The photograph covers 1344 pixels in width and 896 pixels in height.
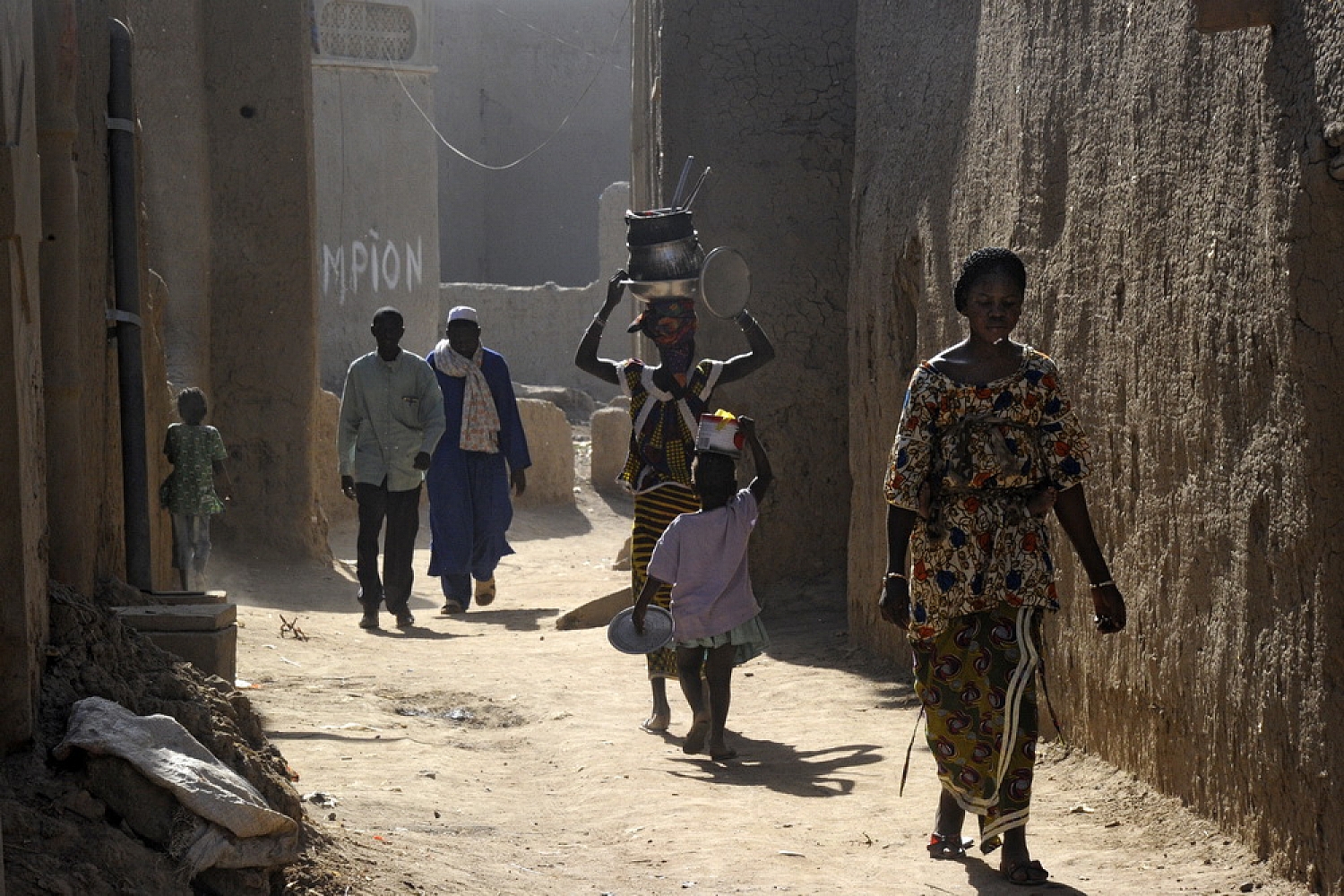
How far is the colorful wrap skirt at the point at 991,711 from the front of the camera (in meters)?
4.02

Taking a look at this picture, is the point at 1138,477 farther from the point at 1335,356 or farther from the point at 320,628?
the point at 320,628

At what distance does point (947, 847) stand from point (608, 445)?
1380cm

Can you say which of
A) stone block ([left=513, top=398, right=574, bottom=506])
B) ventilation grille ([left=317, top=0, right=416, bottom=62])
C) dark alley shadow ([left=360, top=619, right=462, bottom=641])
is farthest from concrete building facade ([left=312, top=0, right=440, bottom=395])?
dark alley shadow ([left=360, top=619, right=462, bottom=641])

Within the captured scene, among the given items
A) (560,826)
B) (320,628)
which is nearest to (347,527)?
(320,628)

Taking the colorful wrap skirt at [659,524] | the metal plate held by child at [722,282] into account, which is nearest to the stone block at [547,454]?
the metal plate held by child at [722,282]

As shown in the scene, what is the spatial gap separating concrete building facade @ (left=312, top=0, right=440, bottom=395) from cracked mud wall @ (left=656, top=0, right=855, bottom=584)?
1131 cm

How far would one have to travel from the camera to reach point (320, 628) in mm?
9000

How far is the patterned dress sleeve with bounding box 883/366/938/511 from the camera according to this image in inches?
159

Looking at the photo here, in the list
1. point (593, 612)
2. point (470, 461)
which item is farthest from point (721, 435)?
point (470, 461)

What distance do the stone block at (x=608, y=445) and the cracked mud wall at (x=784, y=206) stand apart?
338 inches

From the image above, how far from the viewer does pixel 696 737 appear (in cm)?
582

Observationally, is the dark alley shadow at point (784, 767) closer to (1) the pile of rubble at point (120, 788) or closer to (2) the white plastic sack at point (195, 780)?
(1) the pile of rubble at point (120, 788)

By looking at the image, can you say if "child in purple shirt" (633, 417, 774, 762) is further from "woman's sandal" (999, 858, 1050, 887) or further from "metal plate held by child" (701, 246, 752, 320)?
"woman's sandal" (999, 858, 1050, 887)

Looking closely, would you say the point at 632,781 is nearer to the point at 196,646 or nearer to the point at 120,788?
the point at 196,646
